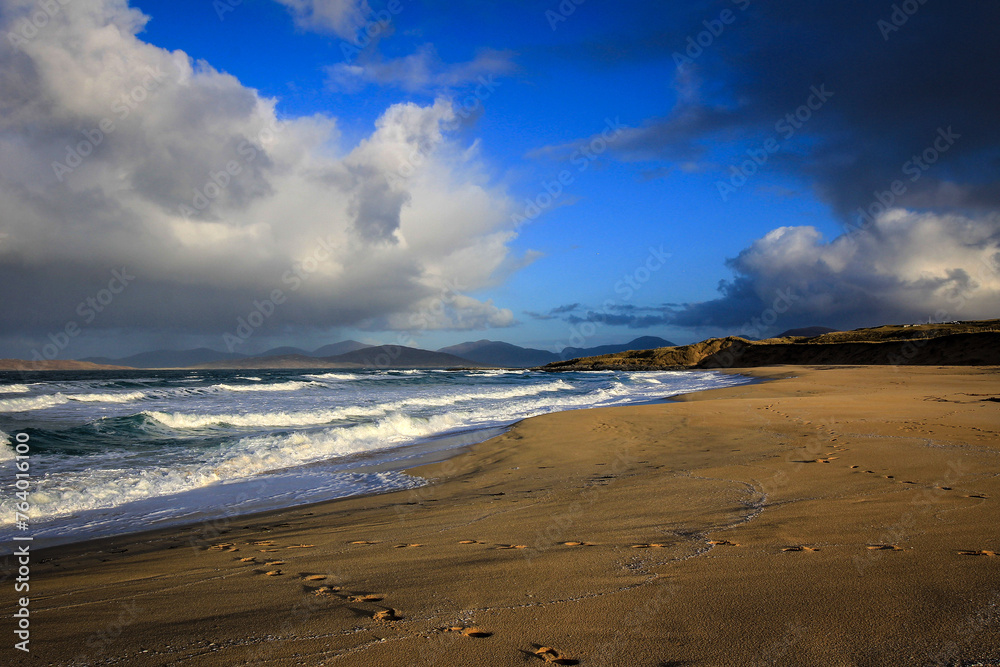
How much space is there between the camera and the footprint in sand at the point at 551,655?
8.01 ft

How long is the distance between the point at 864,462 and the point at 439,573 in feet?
21.2

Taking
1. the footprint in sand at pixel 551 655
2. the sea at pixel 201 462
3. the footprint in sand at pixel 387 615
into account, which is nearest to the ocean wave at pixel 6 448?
the sea at pixel 201 462

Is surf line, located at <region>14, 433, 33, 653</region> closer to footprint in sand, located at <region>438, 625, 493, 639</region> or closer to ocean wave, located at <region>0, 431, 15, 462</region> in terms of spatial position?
ocean wave, located at <region>0, 431, 15, 462</region>

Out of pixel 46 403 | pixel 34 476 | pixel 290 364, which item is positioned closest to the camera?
pixel 34 476

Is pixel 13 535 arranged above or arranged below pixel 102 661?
below

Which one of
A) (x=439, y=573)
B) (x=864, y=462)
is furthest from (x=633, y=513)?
(x=864, y=462)

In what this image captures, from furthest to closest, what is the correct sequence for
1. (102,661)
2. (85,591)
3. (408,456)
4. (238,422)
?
(238,422) → (408,456) → (85,591) → (102,661)

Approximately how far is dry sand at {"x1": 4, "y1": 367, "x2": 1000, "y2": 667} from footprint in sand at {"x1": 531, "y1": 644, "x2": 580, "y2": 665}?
11mm

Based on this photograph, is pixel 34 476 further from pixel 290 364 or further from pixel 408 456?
pixel 290 364

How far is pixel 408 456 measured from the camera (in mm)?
11469

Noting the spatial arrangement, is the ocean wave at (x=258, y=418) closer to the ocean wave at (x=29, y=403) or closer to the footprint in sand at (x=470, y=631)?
the ocean wave at (x=29, y=403)

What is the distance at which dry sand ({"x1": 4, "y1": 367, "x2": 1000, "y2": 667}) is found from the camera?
258cm

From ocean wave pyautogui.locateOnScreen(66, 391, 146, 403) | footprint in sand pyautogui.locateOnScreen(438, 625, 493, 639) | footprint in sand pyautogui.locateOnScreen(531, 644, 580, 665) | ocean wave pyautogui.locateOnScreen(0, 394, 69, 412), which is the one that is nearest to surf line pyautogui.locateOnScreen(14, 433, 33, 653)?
footprint in sand pyautogui.locateOnScreen(438, 625, 493, 639)

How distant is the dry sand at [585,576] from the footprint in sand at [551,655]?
0.01 metres
